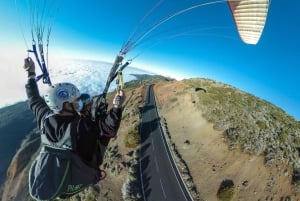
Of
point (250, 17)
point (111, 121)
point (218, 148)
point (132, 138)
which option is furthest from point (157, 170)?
point (111, 121)

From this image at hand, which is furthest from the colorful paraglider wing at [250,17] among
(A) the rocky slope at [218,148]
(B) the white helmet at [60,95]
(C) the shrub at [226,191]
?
(C) the shrub at [226,191]

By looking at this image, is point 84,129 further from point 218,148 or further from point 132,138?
point 132,138

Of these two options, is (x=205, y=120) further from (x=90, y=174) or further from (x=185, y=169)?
(x=90, y=174)

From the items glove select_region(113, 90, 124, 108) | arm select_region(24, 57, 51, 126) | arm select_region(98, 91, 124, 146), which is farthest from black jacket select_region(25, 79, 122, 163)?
arm select_region(24, 57, 51, 126)

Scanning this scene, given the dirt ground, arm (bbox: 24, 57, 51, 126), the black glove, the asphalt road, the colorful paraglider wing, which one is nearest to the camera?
the black glove

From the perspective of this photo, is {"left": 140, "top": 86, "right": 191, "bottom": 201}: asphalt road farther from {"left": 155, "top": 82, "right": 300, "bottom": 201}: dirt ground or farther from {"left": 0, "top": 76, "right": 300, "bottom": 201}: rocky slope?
{"left": 155, "top": 82, "right": 300, "bottom": 201}: dirt ground

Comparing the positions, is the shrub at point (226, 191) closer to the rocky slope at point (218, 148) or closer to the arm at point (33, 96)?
the rocky slope at point (218, 148)

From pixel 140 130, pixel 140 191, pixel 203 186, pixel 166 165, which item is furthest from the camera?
pixel 140 130

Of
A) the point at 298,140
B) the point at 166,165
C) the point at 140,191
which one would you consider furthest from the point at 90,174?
the point at 298,140
